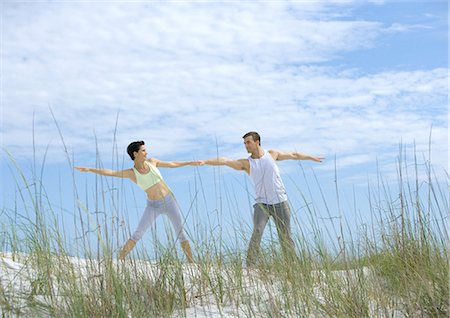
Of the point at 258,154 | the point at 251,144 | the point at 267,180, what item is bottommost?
the point at 267,180

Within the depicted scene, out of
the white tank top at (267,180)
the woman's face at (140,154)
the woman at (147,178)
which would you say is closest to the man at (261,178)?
the white tank top at (267,180)

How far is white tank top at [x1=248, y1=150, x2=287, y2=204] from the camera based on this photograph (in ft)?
27.3

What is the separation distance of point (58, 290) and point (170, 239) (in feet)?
3.28

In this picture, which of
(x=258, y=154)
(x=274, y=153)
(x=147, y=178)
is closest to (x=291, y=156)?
(x=274, y=153)

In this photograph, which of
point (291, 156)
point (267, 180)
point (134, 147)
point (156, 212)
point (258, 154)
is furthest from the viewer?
point (291, 156)

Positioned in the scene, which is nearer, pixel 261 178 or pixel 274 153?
pixel 261 178

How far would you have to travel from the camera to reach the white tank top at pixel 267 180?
8328 millimetres

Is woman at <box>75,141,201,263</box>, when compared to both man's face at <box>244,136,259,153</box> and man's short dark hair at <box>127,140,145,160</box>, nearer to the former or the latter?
man's short dark hair at <box>127,140,145,160</box>

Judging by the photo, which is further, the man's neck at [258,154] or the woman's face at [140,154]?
the man's neck at [258,154]

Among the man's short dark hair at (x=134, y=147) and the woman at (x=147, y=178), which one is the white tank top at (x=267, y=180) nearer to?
the woman at (x=147, y=178)

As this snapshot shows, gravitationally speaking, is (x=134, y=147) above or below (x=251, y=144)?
above

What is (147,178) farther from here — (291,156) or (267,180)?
(291,156)

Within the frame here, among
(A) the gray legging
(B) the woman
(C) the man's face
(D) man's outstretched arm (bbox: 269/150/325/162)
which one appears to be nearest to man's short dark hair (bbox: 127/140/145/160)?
(B) the woman

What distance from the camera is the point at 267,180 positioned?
27.6ft
